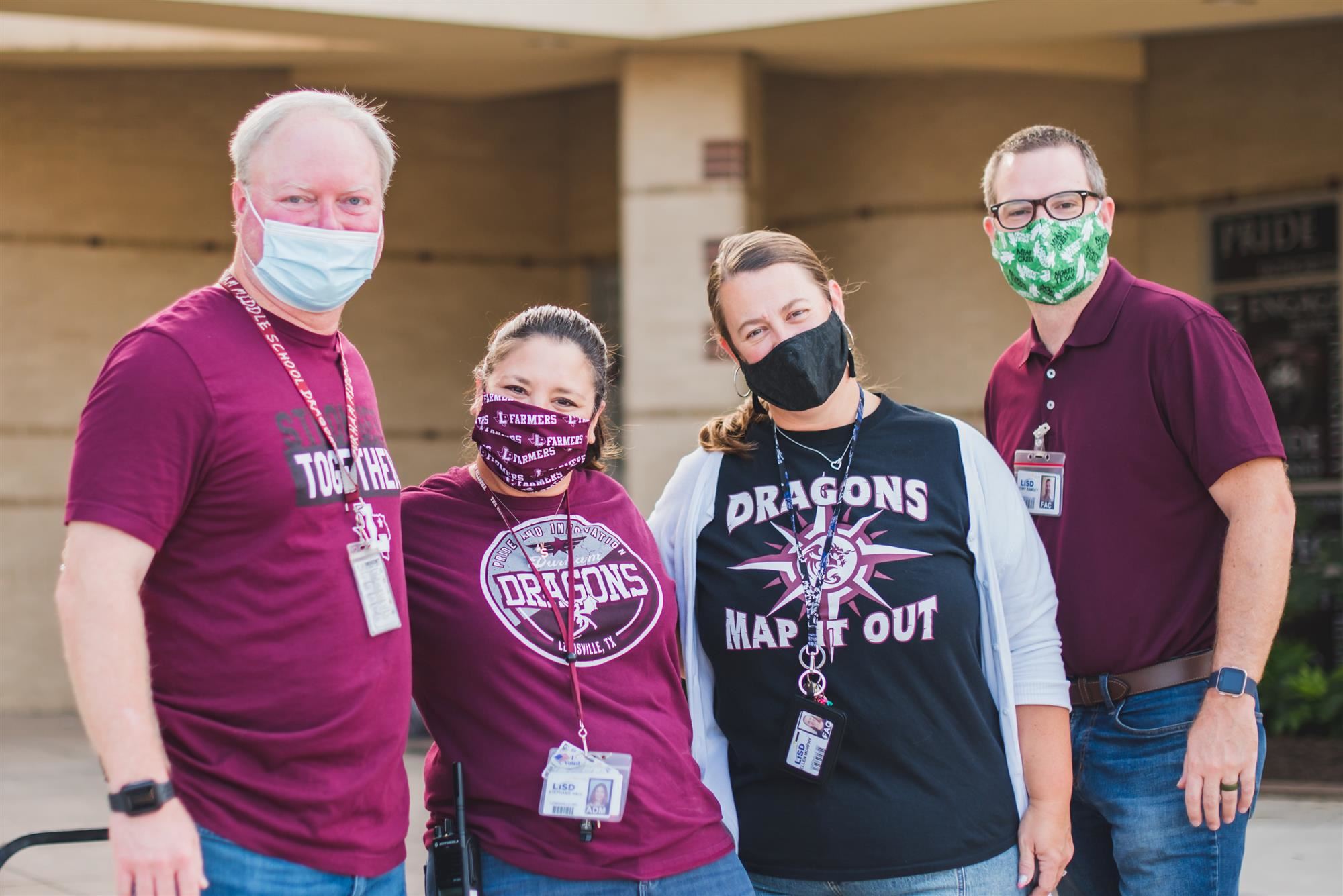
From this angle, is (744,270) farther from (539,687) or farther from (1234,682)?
(1234,682)

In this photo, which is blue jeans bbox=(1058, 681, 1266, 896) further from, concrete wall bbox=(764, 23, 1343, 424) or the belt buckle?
concrete wall bbox=(764, 23, 1343, 424)

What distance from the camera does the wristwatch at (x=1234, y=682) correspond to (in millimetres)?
2754

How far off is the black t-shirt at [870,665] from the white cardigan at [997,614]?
0.09ft

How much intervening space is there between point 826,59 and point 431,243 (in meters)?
4.10

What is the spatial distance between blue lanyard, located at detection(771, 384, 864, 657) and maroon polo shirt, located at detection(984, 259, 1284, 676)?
0.56 m

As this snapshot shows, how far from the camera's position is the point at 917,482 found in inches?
108

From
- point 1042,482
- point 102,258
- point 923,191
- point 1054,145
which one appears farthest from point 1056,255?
point 102,258

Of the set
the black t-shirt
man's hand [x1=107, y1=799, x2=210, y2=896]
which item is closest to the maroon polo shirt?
the black t-shirt

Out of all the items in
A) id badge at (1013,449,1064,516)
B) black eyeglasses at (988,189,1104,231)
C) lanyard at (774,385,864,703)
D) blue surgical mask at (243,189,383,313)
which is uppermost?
black eyeglasses at (988,189,1104,231)

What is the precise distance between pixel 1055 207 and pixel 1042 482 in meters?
0.62

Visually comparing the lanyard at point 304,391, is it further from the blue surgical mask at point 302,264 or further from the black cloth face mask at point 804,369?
the black cloth face mask at point 804,369

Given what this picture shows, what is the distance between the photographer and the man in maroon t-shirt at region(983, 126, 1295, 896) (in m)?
2.80

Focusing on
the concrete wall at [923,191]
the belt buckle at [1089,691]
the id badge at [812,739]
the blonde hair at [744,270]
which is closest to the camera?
the id badge at [812,739]

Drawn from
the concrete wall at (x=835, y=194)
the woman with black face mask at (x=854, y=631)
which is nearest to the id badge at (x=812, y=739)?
the woman with black face mask at (x=854, y=631)
